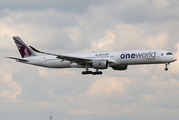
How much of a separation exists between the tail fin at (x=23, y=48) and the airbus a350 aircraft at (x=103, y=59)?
213 centimetres

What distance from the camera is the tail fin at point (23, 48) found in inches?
3356

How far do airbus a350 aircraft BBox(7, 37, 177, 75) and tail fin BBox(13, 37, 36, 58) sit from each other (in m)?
2.13

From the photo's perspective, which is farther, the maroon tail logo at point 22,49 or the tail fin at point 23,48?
the maroon tail logo at point 22,49

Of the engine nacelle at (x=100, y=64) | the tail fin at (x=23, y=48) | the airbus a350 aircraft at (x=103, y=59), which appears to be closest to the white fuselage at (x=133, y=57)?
the airbus a350 aircraft at (x=103, y=59)

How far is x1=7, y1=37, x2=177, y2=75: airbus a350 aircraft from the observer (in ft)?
237

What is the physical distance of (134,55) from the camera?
72.6 m

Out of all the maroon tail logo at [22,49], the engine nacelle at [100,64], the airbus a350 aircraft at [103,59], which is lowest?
the engine nacelle at [100,64]

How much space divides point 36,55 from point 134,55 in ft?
80.4

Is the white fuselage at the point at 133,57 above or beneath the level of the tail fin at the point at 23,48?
beneath

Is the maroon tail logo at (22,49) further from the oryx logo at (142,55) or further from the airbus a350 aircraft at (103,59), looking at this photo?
the oryx logo at (142,55)

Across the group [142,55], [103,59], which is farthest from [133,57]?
[103,59]

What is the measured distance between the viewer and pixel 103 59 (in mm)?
74812

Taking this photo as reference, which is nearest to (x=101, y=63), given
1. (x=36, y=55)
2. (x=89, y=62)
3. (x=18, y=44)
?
(x=89, y=62)

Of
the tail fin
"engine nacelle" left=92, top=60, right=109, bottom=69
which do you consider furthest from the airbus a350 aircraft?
the tail fin
